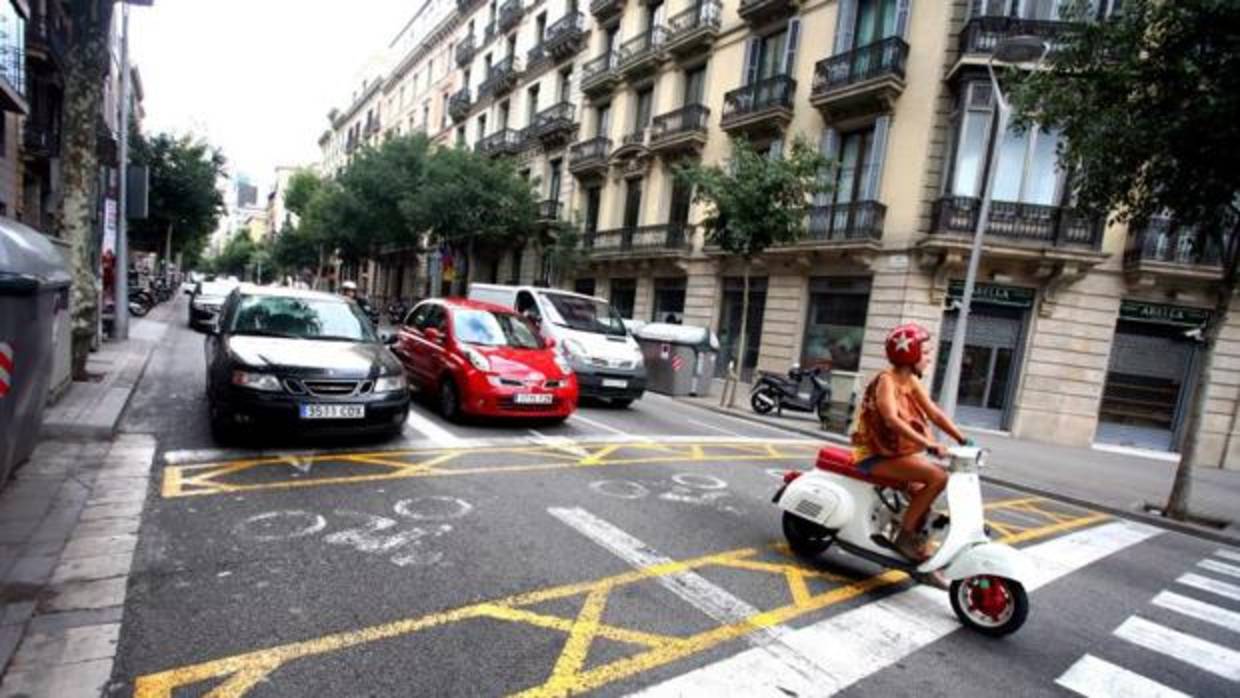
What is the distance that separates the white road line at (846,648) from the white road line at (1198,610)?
76 cm

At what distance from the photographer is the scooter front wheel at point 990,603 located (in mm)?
3484

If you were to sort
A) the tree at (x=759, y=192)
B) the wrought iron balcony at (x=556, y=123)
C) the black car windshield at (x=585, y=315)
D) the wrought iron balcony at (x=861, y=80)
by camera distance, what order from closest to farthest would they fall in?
the black car windshield at (x=585, y=315) < the tree at (x=759, y=192) < the wrought iron balcony at (x=861, y=80) < the wrought iron balcony at (x=556, y=123)

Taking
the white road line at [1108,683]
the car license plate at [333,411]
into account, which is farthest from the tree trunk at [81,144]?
the white road line at [1108,683]

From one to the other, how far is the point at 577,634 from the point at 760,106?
18.2 meters

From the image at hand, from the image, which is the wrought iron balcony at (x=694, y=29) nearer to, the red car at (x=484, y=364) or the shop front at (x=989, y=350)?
the shop front at (x=989, y=350)

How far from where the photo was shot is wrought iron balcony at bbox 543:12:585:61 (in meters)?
27.3

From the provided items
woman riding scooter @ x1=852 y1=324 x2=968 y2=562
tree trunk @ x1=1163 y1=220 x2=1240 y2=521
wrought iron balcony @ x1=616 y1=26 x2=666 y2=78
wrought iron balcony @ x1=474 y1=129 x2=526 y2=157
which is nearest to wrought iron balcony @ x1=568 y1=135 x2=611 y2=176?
wrought iron balcony @ x1=616 y1=26 x2=666 y2=78

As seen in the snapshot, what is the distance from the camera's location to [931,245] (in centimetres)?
1420

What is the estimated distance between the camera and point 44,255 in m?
4.18

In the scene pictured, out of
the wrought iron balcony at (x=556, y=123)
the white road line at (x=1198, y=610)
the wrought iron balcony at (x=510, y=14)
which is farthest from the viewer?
the wrought iron balcony at (x=510, y=14)

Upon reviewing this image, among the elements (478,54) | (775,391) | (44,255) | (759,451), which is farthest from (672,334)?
(478,54)

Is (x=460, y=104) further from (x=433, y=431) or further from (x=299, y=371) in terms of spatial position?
(x=299, y=371)

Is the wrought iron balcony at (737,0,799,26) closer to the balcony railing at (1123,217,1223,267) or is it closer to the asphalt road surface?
the balcony railing at (1123,217,1223,267)

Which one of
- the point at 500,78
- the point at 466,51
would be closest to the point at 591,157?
the point at 500,78
